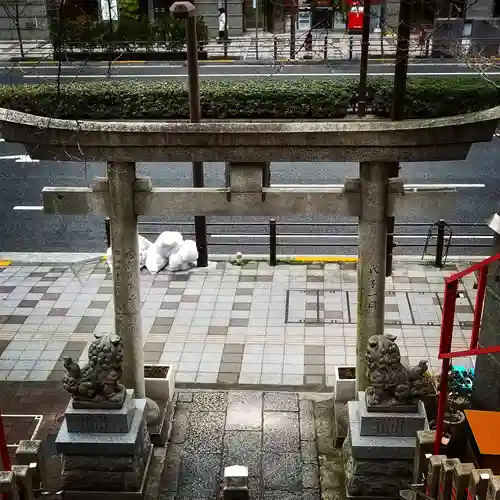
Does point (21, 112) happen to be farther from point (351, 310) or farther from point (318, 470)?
point (351, 310)

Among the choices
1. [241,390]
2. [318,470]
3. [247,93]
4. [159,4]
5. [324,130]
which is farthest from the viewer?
[159,4]

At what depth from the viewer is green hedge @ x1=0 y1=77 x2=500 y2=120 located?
25.6 feet

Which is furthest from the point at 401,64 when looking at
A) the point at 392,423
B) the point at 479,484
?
the point at 479,484

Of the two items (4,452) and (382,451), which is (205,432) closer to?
(382,451)

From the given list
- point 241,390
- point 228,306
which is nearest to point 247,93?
point 241,390

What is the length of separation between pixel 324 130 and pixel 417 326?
581 centimetres

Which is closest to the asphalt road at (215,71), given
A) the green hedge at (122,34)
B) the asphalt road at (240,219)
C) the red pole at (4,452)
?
the green hedge at (122,34)

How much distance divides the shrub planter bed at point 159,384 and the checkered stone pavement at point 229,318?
816mm

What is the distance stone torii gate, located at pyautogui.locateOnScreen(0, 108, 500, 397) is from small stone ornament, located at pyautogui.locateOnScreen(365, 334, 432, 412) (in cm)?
69

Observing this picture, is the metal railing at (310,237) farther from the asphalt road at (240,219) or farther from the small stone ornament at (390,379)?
the small stone ornament at (390,379)

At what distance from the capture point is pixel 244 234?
16.2 metres

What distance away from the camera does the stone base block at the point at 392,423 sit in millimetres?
7957

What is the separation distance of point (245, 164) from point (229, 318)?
5148 millimetres

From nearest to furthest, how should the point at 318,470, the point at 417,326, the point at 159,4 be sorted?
the point at 318,470 → the point at 417,326 → the point at 159,4
